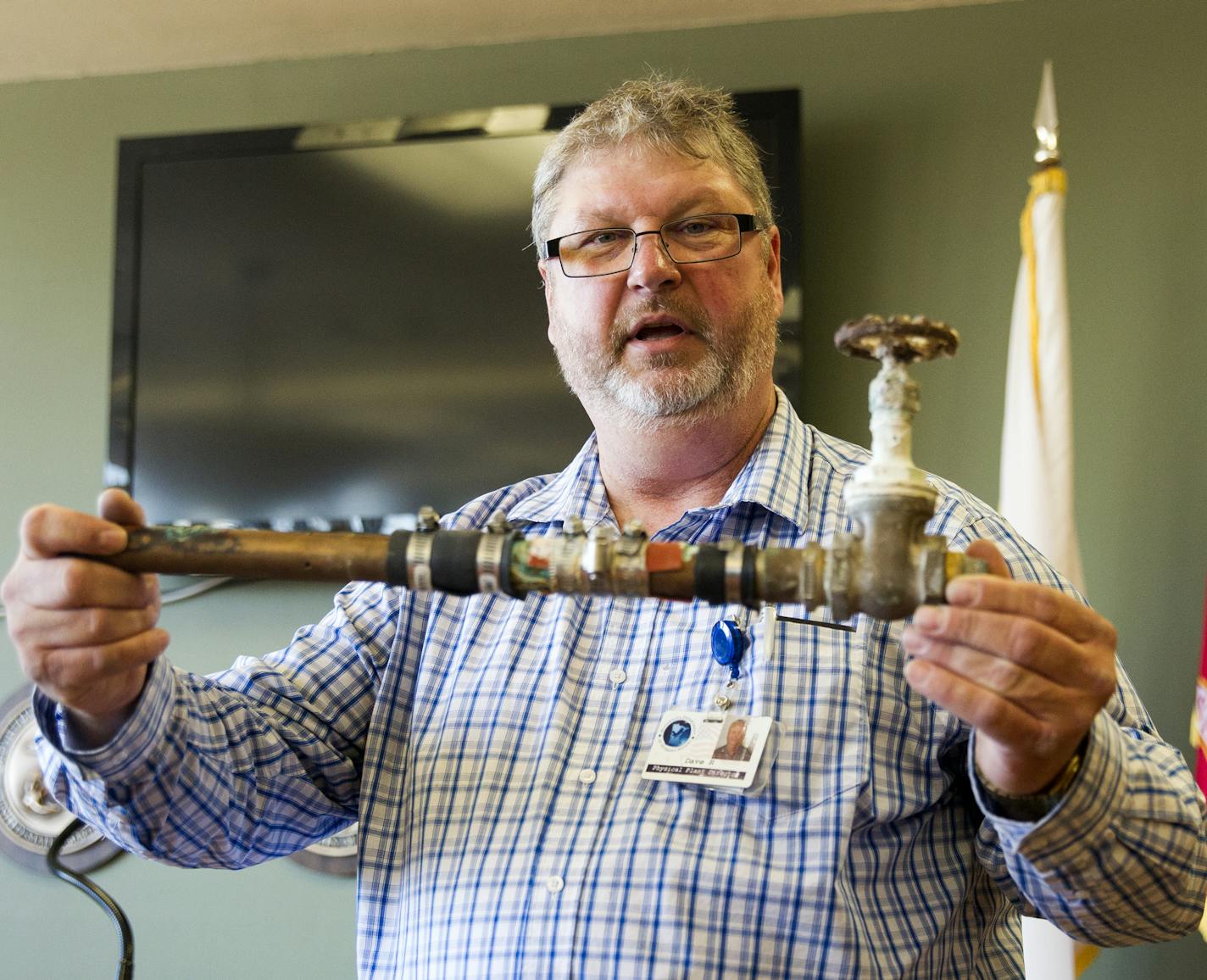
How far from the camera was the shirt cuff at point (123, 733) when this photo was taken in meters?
1.28

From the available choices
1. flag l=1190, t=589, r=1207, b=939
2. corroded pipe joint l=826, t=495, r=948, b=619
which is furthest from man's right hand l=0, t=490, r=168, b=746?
flag l=1190, t=589, r=1207, b=939

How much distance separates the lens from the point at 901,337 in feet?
3.22

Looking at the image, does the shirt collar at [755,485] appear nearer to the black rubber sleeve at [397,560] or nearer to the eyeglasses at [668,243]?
the eyeglasses at [668,243]

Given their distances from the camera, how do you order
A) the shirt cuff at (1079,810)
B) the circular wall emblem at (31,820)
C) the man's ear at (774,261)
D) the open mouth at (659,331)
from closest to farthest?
the shirt cuff at (1079,810), the open mouth at (659,331), the man's ear at (774,261), the circular wall emblem at (31,820)

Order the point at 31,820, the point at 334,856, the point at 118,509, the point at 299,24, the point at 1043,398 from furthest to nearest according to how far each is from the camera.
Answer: the point at 299,24 < the point at 31,820 < the point at 334,856 < the point at 1043,398 < the point at 118,509

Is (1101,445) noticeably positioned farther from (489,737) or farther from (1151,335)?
(489,737)

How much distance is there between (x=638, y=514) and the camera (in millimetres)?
1811

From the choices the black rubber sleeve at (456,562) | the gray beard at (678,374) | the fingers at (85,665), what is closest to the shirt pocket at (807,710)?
the gray beard at (678,374)

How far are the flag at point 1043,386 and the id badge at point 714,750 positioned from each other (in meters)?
1.39

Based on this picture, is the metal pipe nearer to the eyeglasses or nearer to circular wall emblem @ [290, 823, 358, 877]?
the eyeglasses

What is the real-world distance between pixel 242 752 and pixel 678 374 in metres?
0.76

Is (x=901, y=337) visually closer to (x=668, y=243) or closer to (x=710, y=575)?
(x=710, y=575)

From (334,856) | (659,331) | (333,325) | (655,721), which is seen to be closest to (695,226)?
(659,331)

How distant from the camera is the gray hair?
1.78 metres
